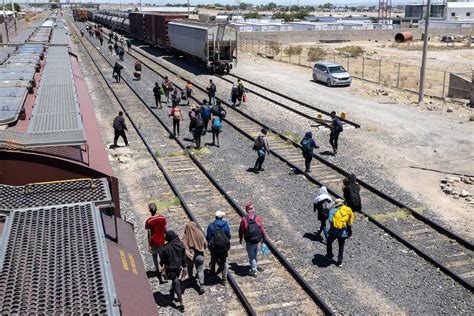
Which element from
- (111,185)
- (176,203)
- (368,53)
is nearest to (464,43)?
(368,53)

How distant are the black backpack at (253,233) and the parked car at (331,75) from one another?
26.1 metres

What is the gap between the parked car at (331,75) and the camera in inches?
1355

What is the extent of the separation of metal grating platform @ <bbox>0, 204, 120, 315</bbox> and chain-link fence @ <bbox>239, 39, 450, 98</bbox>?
2927 centimetres

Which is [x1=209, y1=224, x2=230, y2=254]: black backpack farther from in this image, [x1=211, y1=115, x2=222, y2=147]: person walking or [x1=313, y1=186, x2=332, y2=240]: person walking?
[x1=211, y1=115, x2=222, y2=147]: person walking

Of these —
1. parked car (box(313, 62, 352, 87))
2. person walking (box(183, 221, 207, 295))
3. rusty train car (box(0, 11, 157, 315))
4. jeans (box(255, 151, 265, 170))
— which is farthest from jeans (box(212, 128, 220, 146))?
parked car (box(313, 62, 352, 87))

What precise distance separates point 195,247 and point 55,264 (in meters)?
5.01

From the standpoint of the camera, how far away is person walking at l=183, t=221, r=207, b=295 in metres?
9.30

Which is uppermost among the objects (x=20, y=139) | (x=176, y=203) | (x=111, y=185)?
(x=20, y=139)

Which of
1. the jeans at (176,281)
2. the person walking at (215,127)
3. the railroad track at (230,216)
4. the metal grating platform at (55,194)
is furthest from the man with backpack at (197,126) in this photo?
the metal grating platform at (55,194)

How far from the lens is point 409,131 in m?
22.4

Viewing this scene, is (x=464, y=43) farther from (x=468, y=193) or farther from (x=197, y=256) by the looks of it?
(x=197, y=256)

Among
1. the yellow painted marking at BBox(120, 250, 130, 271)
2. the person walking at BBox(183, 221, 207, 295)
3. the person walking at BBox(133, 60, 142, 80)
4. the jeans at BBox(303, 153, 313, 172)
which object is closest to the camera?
the yellow painted marking at BBox(120, 250, 130, 271)

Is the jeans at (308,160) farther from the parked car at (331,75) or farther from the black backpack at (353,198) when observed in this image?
the parked car at (331,75)

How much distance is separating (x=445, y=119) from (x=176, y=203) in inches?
652
